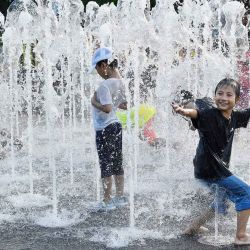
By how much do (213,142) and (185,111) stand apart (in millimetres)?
367

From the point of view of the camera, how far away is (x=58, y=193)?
5707 millimetres

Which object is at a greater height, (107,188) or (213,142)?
(213,142)

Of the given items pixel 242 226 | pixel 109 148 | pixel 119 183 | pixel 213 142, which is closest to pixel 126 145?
pixel 119 183

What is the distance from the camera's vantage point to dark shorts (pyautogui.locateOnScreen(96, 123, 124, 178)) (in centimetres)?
499

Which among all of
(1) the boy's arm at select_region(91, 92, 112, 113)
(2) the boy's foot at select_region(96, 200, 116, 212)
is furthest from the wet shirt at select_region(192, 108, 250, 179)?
(2) the boy's foot at select_region(96, 200, 116, 212)

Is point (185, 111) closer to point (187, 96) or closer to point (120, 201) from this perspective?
point (187, 96)

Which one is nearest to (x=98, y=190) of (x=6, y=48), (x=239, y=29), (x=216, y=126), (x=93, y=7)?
(x=216, y=126)

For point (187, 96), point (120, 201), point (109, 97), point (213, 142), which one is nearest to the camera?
point (213, 142)

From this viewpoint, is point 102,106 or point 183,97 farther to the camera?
point 183,97

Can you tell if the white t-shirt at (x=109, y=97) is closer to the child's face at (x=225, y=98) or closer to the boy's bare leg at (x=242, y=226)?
the child's face at (x=225, y=98)

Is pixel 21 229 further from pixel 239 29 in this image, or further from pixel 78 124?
pixel 78 124

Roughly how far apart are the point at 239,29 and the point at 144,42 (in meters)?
4.21

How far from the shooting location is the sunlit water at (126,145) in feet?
15.3

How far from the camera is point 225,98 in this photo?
411 centimetres
